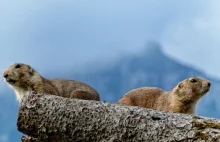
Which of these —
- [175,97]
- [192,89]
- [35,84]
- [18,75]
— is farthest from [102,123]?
[175,97]

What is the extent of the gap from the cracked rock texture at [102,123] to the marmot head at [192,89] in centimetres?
1100

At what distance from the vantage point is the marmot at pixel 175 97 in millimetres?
17219

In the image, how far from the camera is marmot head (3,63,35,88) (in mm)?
15836

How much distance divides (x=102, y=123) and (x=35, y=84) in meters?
10.0

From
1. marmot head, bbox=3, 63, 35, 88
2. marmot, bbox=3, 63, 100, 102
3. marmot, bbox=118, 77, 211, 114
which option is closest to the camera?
marmot, bbox=3, 63, 100, 102

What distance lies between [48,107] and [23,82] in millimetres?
9815

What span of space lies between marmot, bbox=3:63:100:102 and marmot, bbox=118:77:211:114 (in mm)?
2085

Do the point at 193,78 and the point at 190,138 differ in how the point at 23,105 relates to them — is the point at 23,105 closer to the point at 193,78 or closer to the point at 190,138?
the point at 190,138

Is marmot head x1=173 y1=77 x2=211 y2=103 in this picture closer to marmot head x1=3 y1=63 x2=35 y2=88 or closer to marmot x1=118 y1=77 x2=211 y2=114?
marmot x1=118 y1=77 x2=211 y2=114

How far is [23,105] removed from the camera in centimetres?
643

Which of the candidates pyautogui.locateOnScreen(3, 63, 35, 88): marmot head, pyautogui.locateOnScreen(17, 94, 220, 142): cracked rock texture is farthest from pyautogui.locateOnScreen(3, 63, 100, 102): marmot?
pyautogui.locateOnScreen(17, 94, 220, 142): cracked rock texture

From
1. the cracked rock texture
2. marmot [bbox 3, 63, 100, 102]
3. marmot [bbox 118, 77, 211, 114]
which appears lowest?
the cracked rock texture

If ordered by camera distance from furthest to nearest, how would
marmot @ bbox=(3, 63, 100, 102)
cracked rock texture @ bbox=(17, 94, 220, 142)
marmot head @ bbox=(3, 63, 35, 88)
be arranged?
marmot head @ bbox=(3, 63, 35, 88)
marmot @ bbox=(3, 63, 100, 102)
cracked rock texture @ bbox=(17, 94, 220, 142)

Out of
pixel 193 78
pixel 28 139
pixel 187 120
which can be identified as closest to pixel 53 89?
pixel 193 78
